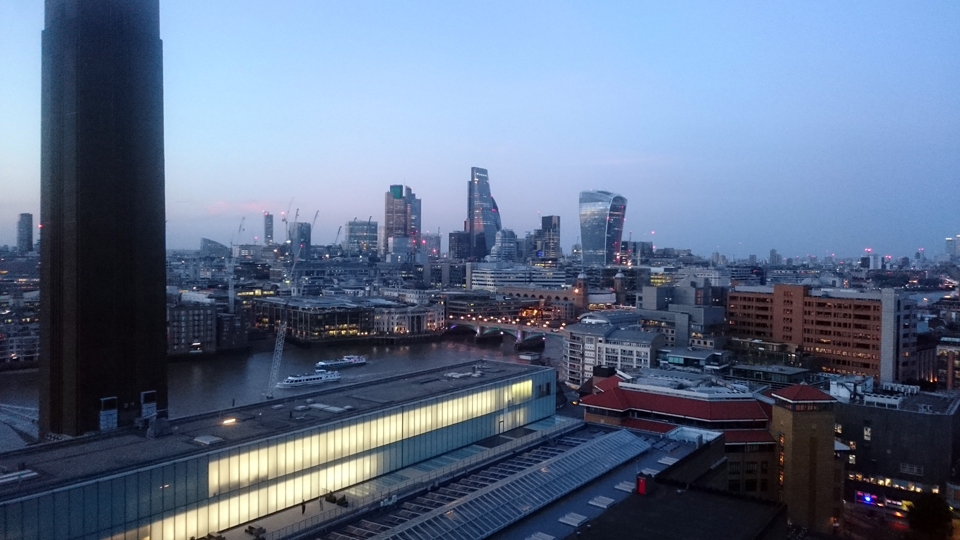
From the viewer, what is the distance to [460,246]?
71188mm

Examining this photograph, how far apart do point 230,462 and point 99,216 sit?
4.00 metres

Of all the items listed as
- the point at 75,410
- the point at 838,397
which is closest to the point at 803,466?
the point at 838,397

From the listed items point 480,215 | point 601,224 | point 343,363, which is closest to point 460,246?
point 480,215

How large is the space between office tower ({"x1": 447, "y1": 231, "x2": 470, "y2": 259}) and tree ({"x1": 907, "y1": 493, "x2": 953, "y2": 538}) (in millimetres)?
63372

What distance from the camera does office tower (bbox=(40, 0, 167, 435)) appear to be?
7.29m

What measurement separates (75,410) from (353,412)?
11.1 ft

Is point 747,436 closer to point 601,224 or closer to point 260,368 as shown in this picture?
point 260,368

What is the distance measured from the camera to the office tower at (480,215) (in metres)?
70.6

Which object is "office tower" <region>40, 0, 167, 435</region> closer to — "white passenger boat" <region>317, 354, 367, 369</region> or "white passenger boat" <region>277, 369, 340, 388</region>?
"white passenger boat" <region>277, 369, 340, 388</region>

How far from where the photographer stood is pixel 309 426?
5.64 meters

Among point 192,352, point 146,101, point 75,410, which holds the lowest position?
point 192,352

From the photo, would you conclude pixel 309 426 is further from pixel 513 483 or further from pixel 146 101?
pixel 146 101

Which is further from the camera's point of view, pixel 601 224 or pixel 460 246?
pixel 460 246

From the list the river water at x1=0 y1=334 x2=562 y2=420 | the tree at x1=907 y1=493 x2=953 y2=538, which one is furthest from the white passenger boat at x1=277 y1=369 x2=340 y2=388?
the tree at x1=907 y1=493 x2=953 y2=538
